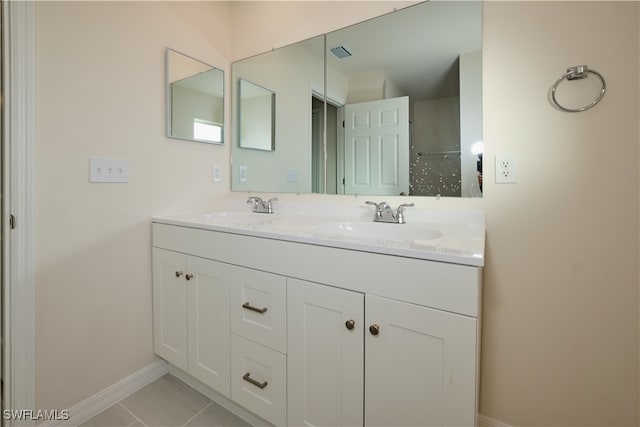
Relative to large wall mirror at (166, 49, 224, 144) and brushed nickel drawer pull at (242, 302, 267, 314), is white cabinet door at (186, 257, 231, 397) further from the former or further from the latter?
large wall mirror at (166, 49, 224, 144)

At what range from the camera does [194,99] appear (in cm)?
175

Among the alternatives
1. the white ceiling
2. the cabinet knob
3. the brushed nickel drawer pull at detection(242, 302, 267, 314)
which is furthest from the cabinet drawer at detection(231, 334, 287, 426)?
the white ceiling

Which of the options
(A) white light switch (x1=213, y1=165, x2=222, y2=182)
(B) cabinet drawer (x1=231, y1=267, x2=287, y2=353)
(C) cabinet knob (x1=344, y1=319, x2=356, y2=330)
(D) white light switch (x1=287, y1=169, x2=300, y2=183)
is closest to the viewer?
(C) cabinet knob (x1=344, y1=319, x2=356, y2=330)

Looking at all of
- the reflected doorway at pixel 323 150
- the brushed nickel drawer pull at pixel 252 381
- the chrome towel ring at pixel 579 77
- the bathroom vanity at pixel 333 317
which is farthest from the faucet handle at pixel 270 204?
the chrome towel ring at pixel 579 77

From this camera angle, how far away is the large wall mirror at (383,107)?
127 cm

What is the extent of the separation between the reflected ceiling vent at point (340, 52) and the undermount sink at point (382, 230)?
88 cm

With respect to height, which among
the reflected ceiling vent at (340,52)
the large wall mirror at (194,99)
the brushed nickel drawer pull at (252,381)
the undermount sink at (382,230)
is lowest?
the brushed nickel drawer pull at (252,381)

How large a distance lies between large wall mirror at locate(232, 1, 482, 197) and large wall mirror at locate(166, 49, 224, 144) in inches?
10.1

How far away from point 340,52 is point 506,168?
99cm

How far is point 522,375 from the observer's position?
118 cm

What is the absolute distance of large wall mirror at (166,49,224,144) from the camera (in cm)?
162

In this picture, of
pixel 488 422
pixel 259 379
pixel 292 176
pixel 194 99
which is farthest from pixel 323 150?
pixel 488 422

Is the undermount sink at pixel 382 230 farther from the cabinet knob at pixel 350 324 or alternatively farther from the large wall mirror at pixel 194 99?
the large wall mirror at pixel 194 99

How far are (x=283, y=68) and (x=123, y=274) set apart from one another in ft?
4.61
